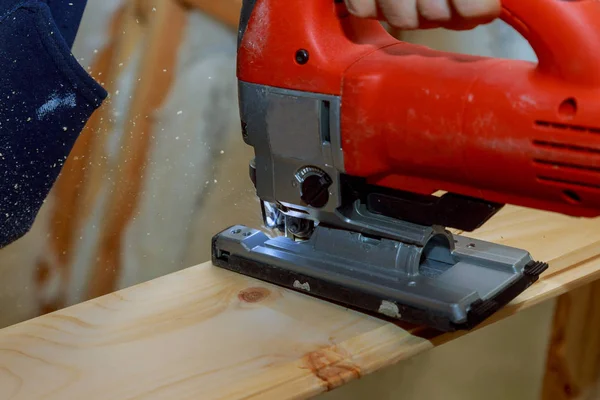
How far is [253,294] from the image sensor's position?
0.93 metres

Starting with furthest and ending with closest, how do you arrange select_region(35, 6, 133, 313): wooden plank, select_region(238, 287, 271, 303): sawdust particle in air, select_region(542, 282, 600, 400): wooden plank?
select_region(542, 282, 600, 400): wooden plank → select_region(35, 6, 133, 313): wooden plank → select_region(238, 287, 271, 303): sawdust particle in air

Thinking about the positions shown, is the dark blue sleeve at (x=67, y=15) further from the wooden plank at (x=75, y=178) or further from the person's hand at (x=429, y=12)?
the person's hand at (x=429, y=12)

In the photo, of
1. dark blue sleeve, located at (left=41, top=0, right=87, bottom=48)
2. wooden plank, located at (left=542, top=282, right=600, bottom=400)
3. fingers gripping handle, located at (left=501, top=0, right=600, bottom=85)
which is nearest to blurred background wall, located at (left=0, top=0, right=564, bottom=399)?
dark blue sleeve, located at (left=41, top=0, right=87, bottom=48)

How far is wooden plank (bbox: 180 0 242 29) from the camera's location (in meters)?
1.25

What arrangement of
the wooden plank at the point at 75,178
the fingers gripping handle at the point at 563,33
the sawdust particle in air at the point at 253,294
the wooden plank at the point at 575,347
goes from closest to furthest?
the fingers gripping handle at the point at 563,33 < the sawdust particle in air at the point at 253,294 < the wooden plank at the point at 75,178 < the wooden plank at the point at 575,347

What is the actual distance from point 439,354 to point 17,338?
3.02ft

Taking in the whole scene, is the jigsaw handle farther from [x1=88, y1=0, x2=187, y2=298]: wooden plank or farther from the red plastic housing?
[x1=88, y1=0, x2=187, y2=298]: wooden plank

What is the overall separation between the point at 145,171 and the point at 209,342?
0.52 meters

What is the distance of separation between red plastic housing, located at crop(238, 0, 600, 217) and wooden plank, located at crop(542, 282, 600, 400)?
81 cm

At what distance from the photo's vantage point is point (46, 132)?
1004 mm

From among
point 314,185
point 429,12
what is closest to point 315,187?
point 314,185

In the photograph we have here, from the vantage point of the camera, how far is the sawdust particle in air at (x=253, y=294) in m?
0.92

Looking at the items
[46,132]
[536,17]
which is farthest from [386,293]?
[46,132]

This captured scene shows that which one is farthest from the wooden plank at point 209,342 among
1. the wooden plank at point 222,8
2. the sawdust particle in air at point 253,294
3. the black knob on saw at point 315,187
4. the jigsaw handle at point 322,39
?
the wooden plank at point 222,8
